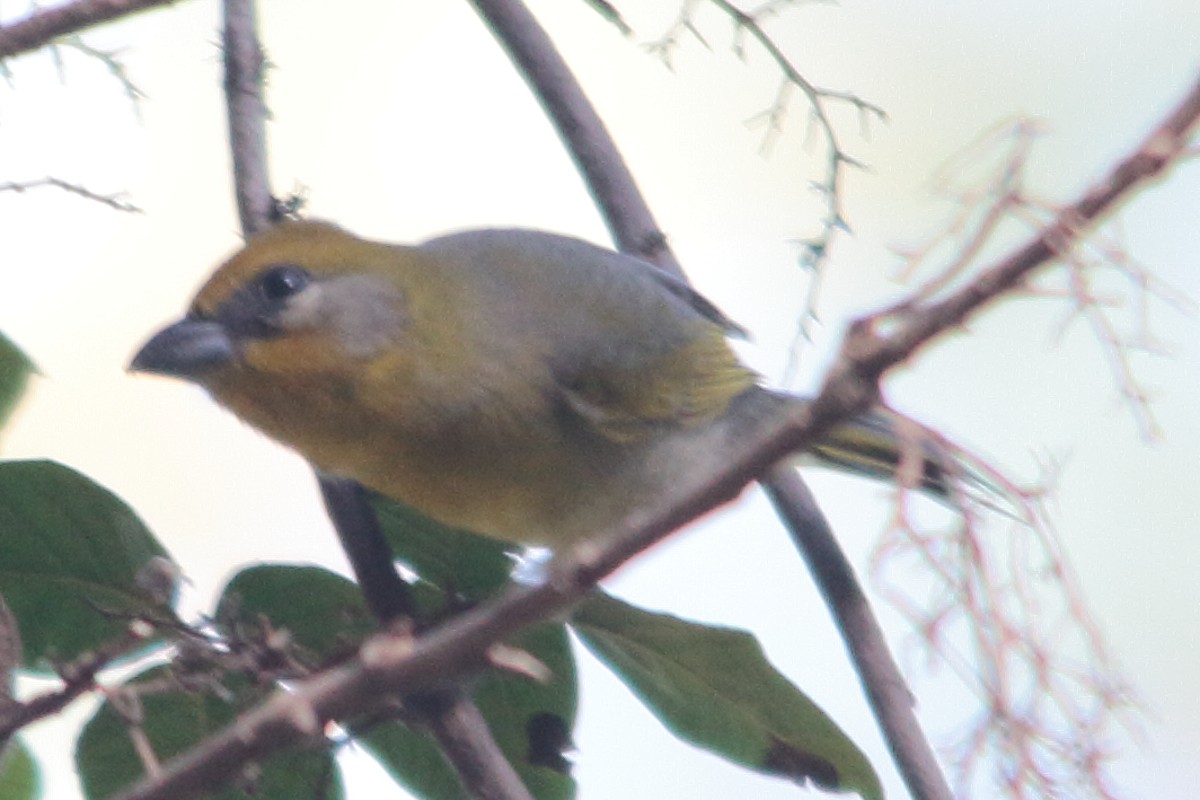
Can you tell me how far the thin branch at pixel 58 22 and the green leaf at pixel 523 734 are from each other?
661mm

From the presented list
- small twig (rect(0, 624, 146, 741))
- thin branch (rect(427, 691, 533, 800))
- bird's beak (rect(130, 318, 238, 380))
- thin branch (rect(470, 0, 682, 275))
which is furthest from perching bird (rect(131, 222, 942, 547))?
small twig (rect(0, 624, 146, 741))

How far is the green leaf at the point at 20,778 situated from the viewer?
1.30 meters

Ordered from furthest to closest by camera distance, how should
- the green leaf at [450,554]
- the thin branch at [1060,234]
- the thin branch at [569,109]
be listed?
the thin branch at [569,109]
the green leaf at [450,554]
the thin branch at [1060,234]

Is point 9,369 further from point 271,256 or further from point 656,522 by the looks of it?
point 656,522

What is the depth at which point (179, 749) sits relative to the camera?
1311 mm

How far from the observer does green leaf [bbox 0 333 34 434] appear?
4.28 ft

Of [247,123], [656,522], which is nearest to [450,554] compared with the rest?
[247,123]

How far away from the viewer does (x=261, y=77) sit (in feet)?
5.50

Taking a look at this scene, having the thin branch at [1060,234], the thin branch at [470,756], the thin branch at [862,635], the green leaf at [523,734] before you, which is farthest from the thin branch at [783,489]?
the thin branch at [1060,234]

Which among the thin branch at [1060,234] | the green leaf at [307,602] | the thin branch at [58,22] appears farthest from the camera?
the green leaf at [307,602]

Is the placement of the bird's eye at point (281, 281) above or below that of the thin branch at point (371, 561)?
above

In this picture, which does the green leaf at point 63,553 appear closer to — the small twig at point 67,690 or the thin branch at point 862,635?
the small twig at point 67,690

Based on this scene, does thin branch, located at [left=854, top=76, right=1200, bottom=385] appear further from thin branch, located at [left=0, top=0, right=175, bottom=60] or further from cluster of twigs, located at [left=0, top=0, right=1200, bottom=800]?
thin branch, located at [left=0, top=0, right=175, bottom=60]

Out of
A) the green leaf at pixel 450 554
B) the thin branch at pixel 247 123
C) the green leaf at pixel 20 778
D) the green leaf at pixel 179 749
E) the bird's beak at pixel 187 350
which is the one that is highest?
the thin branch at pixel 247 123
